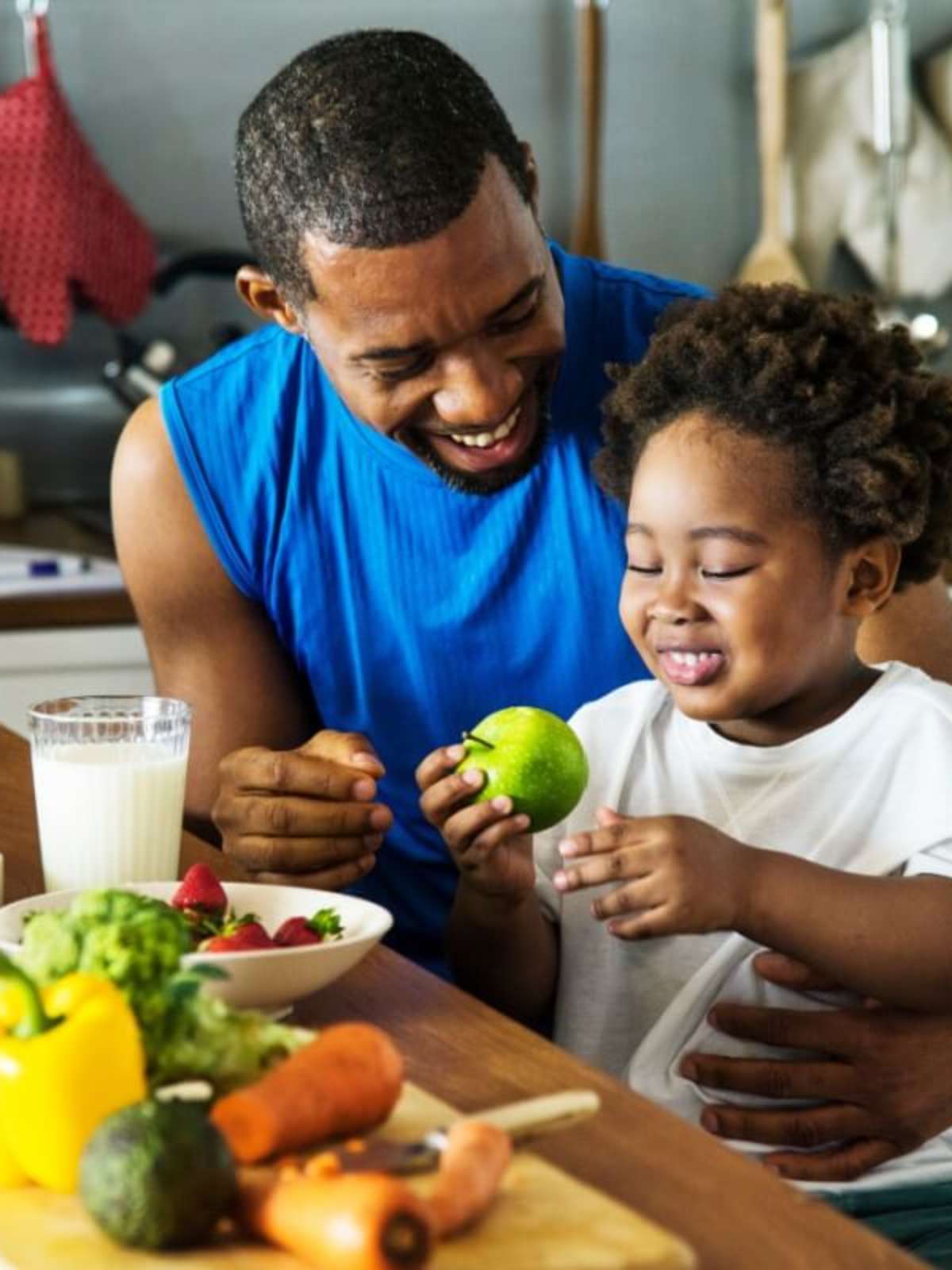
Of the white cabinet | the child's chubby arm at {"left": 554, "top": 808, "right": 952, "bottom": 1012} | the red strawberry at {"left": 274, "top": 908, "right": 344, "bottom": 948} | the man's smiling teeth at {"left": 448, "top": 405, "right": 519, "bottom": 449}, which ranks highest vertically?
the man's smiling teeth at {"left": 448, "top": 405, "right": 519, "bottom": 449}

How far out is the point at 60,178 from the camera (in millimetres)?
3256

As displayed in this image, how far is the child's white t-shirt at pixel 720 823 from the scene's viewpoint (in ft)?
5.11

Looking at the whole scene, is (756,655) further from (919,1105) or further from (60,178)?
(60,178)

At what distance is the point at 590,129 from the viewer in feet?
11.4

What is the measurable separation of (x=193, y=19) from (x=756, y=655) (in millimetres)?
2134

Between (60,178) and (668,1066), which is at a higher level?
(60,178)

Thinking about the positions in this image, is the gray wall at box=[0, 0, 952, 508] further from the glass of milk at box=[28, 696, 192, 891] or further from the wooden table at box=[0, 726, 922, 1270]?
the wooden table at box=[0, 726, 922, 1270]

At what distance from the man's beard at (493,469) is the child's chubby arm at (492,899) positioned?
0.34 meters

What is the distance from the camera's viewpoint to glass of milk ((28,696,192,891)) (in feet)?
4.77

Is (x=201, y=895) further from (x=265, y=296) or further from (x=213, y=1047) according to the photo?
(x=265, y=296)

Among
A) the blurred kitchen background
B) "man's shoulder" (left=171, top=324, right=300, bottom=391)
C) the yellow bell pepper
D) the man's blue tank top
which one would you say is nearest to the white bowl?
the yellow bell pepper

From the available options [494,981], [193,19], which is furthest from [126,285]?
[494,981]

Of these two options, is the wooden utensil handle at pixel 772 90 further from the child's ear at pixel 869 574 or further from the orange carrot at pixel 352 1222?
the orange carrot at pixel 352 1222

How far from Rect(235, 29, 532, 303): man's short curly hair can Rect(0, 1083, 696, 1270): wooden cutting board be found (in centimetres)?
91
